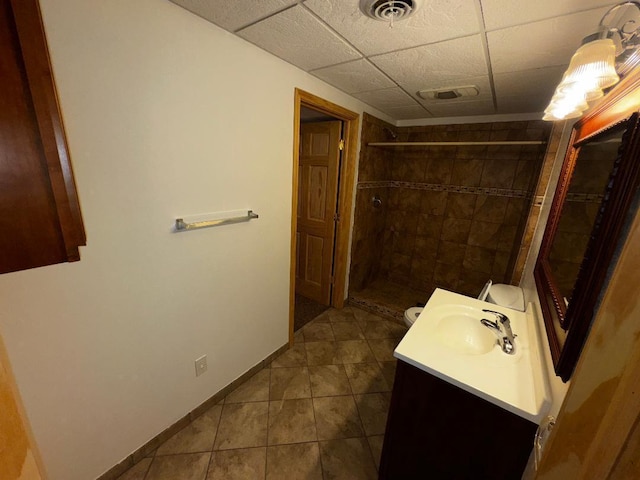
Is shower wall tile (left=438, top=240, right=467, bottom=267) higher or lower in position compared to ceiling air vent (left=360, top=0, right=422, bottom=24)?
lower

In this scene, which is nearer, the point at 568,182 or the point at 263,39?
the point at 568,182

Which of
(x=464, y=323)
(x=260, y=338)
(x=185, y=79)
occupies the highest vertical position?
(x=185, y=79)

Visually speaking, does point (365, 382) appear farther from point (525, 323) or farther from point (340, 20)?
point (340, 20)

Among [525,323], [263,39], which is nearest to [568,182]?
[525,323]

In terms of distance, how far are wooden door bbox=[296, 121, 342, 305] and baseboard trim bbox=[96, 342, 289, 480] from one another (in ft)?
3.57

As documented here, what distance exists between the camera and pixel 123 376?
118cm

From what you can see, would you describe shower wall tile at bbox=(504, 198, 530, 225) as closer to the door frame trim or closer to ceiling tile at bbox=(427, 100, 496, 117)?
ceiling tile at bbox=(427, 100, 496, 117)

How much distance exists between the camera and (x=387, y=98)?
213 centimetres

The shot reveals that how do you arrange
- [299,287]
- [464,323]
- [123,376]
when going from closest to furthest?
[123,376], [464,323], [299,287]

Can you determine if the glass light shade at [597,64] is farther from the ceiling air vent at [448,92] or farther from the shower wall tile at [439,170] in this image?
the shower wall tile at [439,170]

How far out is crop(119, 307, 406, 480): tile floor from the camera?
1.31 metres

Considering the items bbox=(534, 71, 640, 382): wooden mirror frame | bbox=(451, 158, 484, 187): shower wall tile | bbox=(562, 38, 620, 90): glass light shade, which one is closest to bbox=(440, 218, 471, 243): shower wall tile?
bbox=(451, 158, 484, 187): shower wall tile

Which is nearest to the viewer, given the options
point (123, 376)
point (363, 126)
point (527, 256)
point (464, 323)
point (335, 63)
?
point (123, 376)

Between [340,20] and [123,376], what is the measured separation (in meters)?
1.83
